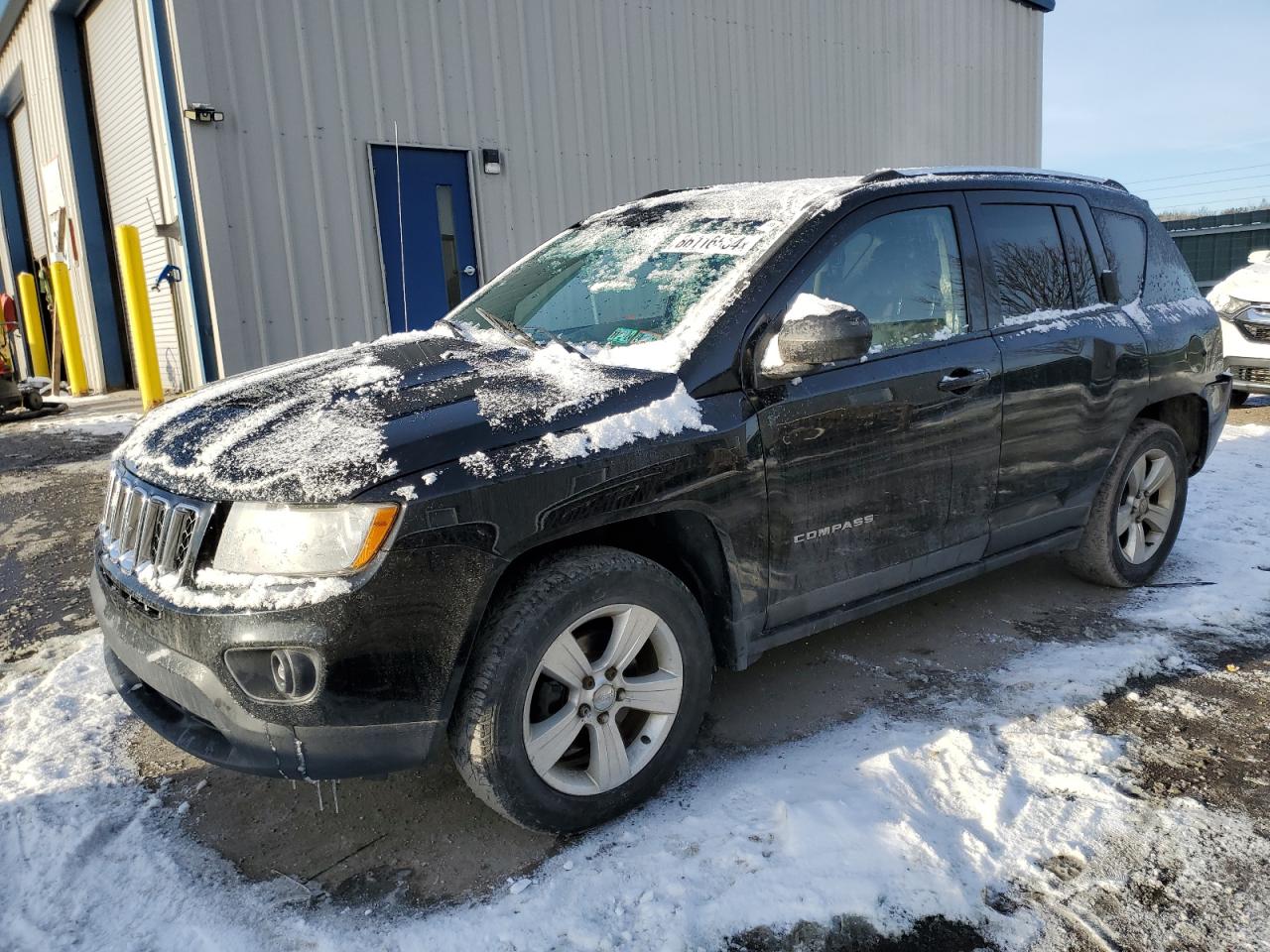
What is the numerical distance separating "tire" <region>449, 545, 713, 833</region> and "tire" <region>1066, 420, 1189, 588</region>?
88.8 inches

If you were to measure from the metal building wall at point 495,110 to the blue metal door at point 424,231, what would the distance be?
15 cm

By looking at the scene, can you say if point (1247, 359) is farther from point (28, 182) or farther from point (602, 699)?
point (28, 182)

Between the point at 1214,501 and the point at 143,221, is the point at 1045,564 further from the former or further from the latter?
the point at 143,221

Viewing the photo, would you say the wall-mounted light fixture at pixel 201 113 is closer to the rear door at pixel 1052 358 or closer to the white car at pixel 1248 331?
the rear door at pixel 1052 358

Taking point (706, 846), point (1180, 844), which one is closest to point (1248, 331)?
Answer: point (1180, 844)

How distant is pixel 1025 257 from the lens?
→ 3.52 m

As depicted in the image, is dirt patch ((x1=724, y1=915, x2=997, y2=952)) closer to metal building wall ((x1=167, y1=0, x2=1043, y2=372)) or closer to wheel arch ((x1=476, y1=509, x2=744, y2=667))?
wheel arch ((x1=476, y1=509, x2=744, y2=667))

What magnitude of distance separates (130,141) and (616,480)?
10.5 metres

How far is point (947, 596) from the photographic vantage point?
416 centimetres

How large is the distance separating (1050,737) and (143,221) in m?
10.9

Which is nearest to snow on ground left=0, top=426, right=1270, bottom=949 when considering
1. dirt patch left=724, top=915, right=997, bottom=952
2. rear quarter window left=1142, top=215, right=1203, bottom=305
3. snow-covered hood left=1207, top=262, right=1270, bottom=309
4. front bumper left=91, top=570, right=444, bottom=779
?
dirt patch left=724, top=915, right=997, bottom=952

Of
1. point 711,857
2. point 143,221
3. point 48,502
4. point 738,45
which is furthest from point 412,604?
point 738,45

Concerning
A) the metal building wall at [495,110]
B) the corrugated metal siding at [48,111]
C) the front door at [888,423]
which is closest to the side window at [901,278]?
the front door at [888,423]

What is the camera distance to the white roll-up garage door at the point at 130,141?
9430 mm
